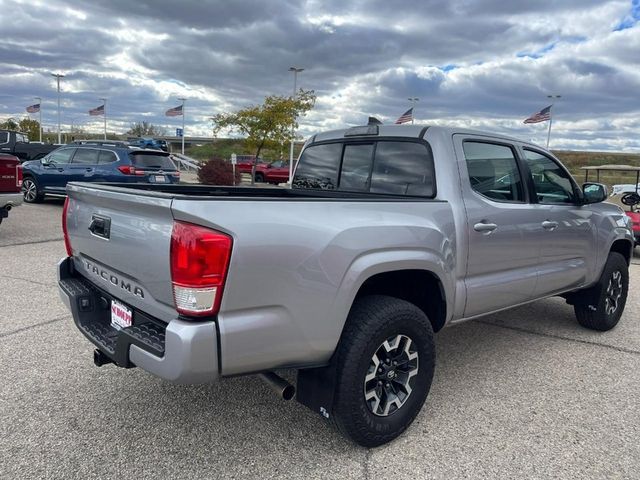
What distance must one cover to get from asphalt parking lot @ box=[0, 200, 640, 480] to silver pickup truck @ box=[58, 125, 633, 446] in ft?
0.99

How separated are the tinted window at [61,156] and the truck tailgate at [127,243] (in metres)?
10.8

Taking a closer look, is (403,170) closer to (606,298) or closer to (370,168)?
(370,168)

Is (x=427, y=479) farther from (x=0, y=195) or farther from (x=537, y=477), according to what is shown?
(x=0, y=195)

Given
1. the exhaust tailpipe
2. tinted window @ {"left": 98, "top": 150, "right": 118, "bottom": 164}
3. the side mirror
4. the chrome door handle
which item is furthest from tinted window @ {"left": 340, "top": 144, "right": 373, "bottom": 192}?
tinted window @ {"left": 98, "top": 150, "right": 118, "bottom": 164}

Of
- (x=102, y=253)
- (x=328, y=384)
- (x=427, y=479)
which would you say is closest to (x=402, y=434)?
(x=427, y=479)

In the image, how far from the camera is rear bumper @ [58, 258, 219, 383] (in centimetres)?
210

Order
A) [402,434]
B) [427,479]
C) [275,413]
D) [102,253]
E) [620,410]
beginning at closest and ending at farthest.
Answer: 1. [427,479]
2. [102,253]
3. [402,434]
4. [275,413]
5. [620,410]

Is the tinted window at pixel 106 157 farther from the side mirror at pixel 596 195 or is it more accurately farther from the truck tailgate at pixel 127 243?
the side mirror at pixel 596 195

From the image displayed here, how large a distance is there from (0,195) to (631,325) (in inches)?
345

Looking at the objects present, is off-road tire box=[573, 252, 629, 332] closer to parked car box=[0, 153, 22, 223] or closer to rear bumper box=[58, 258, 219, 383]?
rear bumper box=[58, 258, 219, 383]

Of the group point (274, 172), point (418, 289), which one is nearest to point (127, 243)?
point (418, 289)

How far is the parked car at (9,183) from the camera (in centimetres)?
782

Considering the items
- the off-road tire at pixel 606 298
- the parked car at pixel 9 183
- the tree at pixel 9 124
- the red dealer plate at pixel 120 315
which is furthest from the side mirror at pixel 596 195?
the tree at pixel 9 124

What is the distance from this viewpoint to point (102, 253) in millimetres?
2750
